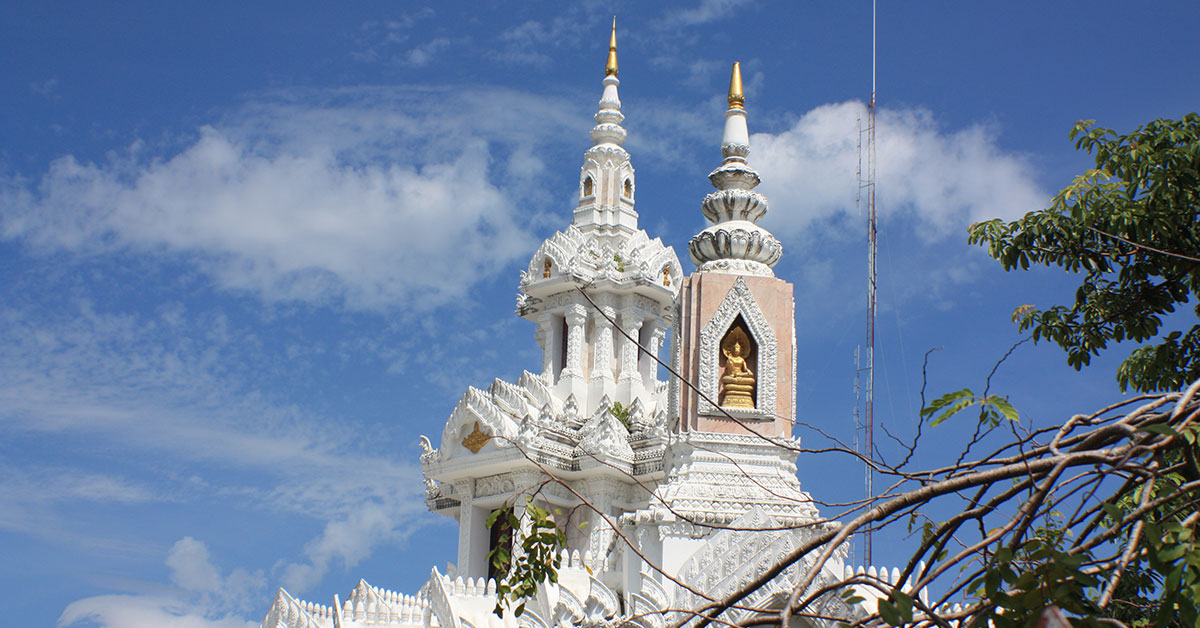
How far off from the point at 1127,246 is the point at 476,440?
18.1 m

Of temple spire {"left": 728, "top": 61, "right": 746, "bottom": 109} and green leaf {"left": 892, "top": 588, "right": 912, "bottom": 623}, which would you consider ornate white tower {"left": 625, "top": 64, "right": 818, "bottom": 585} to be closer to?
temple spire {"left": 728, "top": 61, "right": 746, "bottom": 109}

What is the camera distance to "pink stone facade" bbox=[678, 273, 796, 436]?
71.1 ft

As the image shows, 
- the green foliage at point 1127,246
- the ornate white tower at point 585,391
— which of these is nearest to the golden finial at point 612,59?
the ornate white tower at point 585,391

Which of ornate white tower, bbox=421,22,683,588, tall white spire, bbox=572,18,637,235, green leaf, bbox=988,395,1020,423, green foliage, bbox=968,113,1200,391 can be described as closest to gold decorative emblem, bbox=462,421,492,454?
ornate white tower, bbox=421,22,683,588

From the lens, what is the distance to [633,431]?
29.8m

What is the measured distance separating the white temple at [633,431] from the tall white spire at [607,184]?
0.05m

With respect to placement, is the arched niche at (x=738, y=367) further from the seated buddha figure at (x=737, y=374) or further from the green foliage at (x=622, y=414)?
the green foliage at (x=622, y=414)

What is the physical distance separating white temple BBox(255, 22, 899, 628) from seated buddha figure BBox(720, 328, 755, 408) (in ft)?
0.10

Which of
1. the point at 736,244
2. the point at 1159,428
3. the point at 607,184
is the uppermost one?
the point at 607,184

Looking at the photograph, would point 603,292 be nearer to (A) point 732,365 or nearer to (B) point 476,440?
(B) point 476,440

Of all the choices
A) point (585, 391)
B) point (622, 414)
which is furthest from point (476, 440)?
point (622, 414)

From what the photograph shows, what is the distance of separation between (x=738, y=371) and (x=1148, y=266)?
9.09 meters

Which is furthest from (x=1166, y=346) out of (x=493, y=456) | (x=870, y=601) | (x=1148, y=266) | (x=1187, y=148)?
(x=493, y=456)

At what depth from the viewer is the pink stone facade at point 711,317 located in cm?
2167
